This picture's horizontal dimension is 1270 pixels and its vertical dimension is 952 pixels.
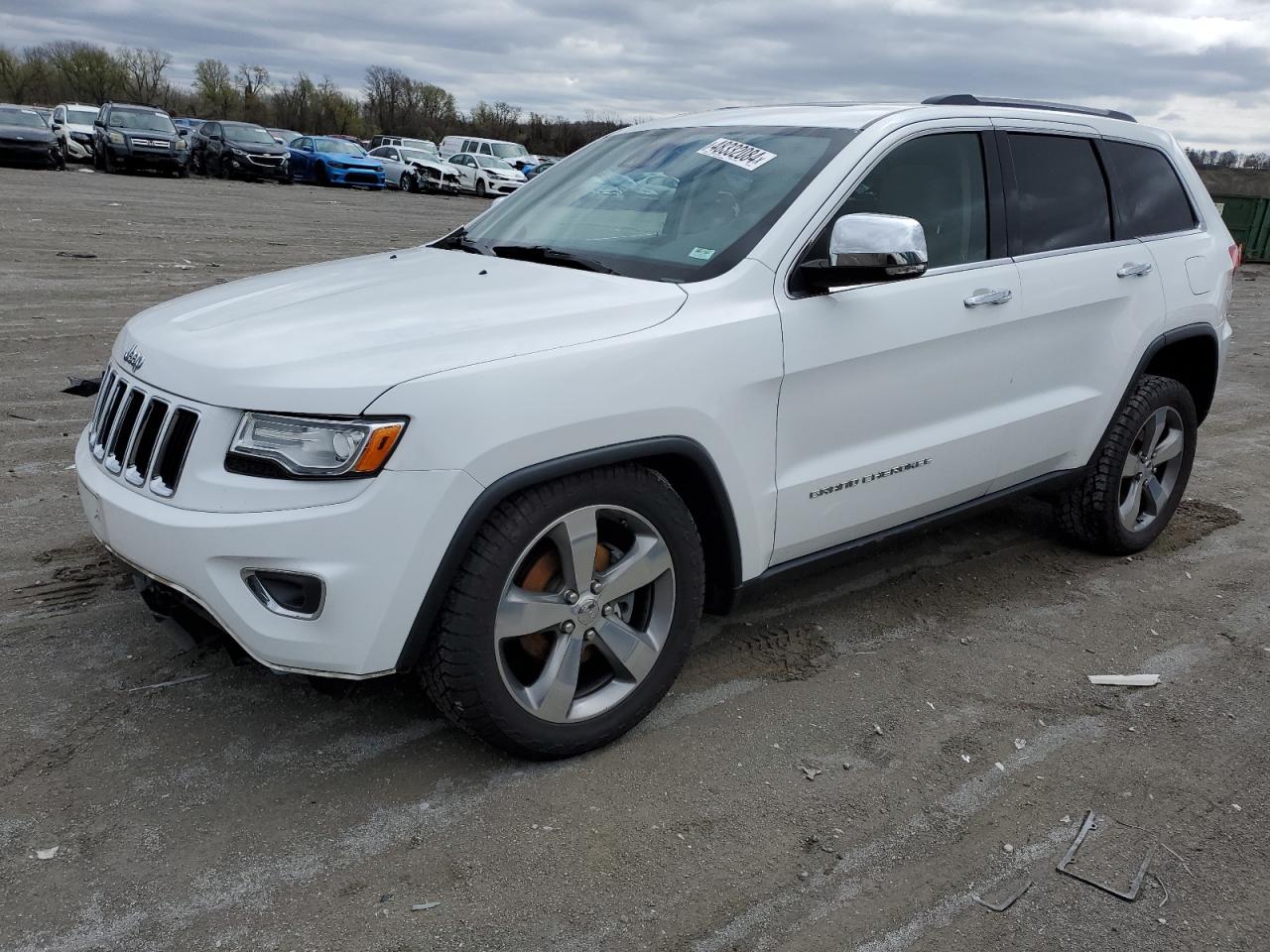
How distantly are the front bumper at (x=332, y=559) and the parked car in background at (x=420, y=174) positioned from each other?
3166 cm

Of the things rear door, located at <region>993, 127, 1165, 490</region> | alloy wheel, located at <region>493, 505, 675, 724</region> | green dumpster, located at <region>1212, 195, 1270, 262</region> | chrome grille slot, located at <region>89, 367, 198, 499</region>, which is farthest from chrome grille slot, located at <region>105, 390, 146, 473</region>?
green dumpster, located at <region>1212, 195, 1270, 262</region>

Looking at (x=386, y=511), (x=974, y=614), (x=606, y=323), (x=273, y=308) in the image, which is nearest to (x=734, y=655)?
(x=974, y=614)

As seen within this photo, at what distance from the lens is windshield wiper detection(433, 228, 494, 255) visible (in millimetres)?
3887

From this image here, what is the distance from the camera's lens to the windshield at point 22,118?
26.4 meters

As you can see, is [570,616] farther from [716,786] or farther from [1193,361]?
[1193,361]

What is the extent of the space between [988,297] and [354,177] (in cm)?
3094

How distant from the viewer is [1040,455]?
13.9ft

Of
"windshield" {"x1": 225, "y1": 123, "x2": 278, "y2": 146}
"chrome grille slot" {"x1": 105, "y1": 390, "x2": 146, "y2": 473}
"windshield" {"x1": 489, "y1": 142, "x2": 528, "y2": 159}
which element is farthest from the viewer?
"windshield" {"x1": 489, "y1": 142, "x2": 528, "y2": 159}

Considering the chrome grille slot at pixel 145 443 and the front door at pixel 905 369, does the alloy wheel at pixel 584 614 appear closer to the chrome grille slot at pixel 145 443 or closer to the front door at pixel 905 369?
the front door at pixel 905 369

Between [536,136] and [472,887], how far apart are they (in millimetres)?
66945

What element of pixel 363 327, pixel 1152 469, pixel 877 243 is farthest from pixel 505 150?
pixel 363 327

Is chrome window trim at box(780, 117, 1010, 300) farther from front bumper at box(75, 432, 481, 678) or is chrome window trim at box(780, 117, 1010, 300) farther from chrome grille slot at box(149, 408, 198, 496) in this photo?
chrome grille slot at box(149, 408, 198, 496)

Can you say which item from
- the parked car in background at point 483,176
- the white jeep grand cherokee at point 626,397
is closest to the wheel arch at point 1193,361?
the white jeep grand cherokee at point 626,397

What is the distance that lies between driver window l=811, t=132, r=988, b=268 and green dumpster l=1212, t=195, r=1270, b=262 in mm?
22846
